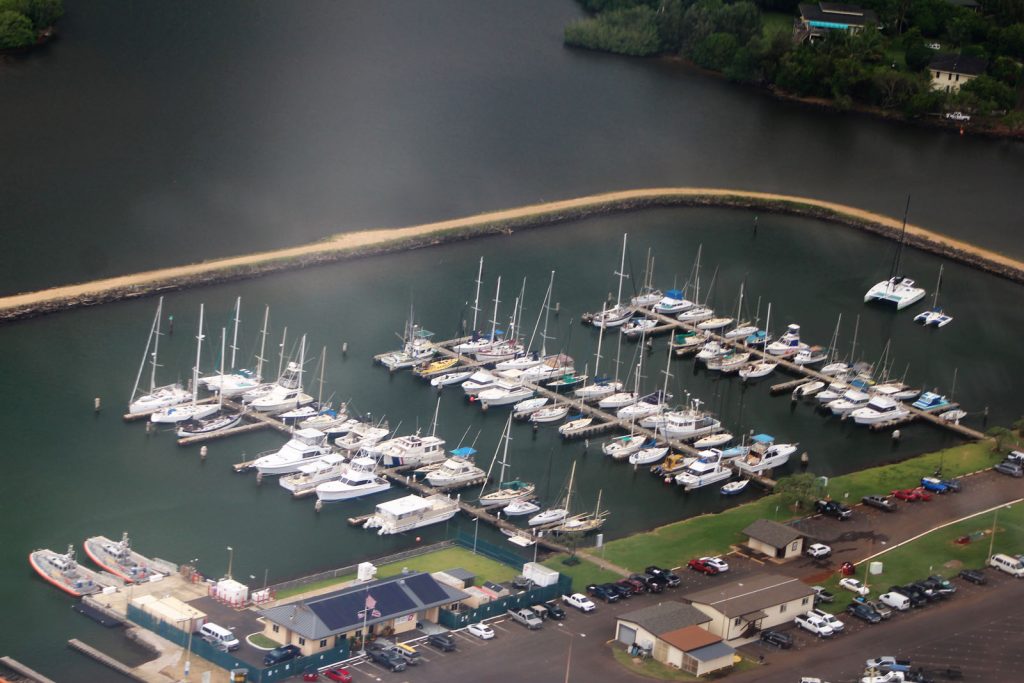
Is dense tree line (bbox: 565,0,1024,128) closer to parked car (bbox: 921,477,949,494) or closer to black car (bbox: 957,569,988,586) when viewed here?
parked car (bbox: 921,477,949,494)

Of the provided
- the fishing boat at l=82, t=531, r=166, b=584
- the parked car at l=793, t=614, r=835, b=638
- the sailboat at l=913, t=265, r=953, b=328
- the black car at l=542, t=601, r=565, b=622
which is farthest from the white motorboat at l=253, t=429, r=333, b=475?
the sailboat at l=913, t=265, r=953, b=328

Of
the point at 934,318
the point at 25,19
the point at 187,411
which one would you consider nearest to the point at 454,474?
the point at 187,411

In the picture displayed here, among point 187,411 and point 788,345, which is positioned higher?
point 788,345

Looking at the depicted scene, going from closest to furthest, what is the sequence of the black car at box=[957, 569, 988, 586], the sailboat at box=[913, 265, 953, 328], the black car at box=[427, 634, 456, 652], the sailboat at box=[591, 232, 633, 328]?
the black car at box=[427, 634, 456, 652] < the black car at box=[957, 569, 988, 586] < the sailboat at box=[591, 232, 633, 328] < the sailboat at box=[913, 265, 953, 328]

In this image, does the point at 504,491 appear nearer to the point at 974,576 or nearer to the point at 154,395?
the point at 154,395

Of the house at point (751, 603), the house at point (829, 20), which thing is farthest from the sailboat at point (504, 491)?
the house at point (829, 20)

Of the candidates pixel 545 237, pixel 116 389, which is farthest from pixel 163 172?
pixel 116 389

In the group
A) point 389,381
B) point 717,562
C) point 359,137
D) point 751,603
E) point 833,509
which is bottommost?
point 389,381

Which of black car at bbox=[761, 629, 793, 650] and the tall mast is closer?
black car at bbox=[761, 629, 793, 650]
